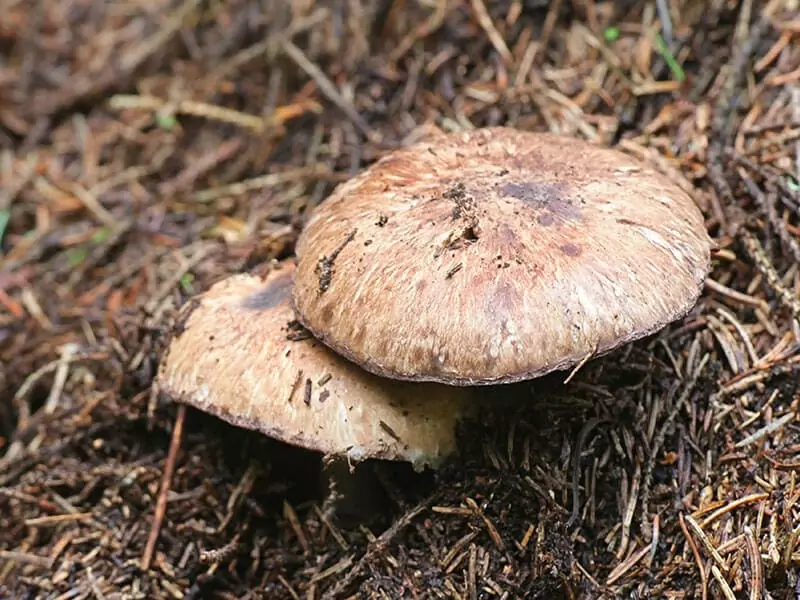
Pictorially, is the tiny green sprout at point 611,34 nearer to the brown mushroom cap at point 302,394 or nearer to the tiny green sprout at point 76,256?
the brown mushroom cap at point 302,394

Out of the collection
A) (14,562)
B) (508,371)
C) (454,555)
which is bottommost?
(14,562)

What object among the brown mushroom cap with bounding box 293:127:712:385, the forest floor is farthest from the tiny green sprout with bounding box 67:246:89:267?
the brown mushroom cap with bounding box 293:127:712:385

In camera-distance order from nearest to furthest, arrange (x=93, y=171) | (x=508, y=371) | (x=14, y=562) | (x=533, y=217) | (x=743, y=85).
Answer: (x=508, y=371), (x=533, y=217), (x=14, y=562), (x=743, y=85), (x=93, y=171)

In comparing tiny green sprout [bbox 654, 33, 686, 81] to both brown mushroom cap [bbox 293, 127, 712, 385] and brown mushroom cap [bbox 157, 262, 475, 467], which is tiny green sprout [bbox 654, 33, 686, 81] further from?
brown mushroom cap [bbox 157, 262, 475, 467]

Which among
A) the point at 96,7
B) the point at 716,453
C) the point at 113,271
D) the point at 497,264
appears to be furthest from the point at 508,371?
the point at 96,7

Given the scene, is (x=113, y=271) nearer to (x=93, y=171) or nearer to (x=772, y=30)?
(x=93, y=171)

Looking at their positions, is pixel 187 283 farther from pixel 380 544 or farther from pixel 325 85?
pixel 380 544
